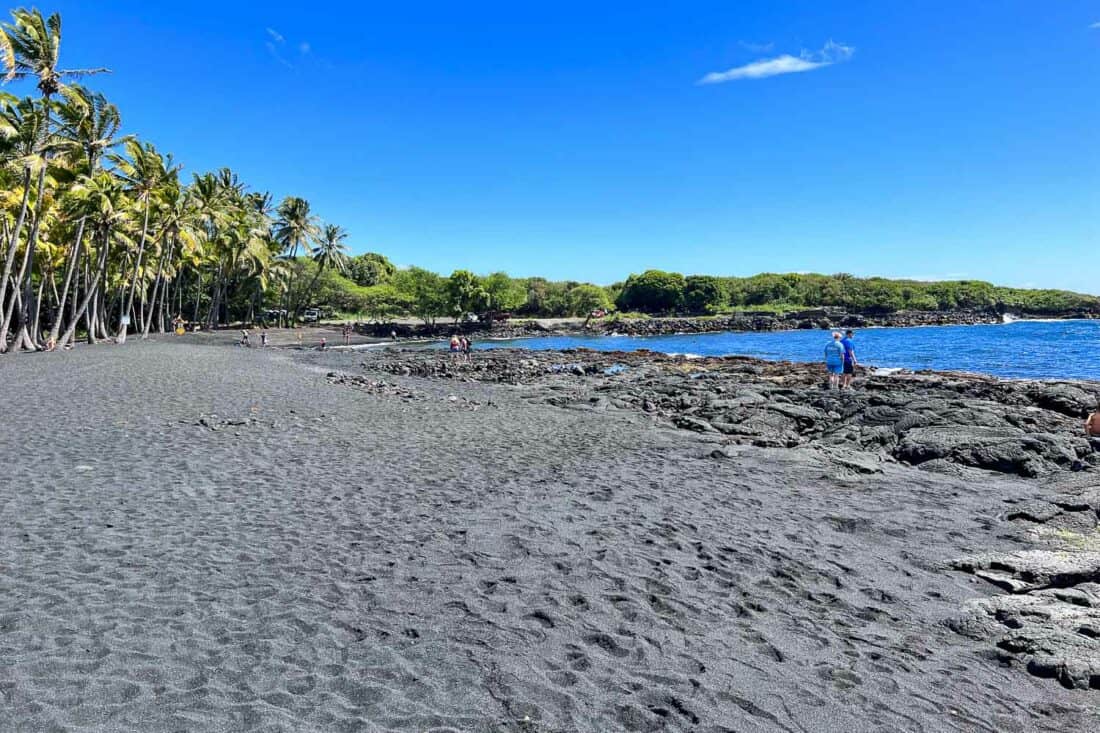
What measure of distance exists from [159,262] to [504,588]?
2196 inches

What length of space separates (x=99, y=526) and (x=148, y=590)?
2.32 m

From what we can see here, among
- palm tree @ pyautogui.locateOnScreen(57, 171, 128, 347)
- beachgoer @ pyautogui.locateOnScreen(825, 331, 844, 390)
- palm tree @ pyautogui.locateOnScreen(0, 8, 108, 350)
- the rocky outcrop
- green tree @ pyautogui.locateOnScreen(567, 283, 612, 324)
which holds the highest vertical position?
palm tree @ pyautogui.locateOnScreen(0, 8, 108, 350)

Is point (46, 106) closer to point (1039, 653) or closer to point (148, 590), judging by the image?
point (148, 590)

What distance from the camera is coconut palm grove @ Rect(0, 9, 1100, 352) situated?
1115 inches

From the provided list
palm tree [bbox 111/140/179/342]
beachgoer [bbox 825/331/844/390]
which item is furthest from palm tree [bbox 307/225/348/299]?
beachgoer [bbox 825/331/844/390]

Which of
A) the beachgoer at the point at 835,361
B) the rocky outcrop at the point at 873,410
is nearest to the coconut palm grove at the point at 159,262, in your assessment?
the rocky outcrop at the point at 873,410

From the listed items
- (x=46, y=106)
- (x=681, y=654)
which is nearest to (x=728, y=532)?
(x=681, y=654)

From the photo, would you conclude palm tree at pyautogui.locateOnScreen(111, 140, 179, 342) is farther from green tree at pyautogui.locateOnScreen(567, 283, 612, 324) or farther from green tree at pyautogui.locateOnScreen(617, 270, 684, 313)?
green tree at pyautogui.locateOnScreen(617, 270, 684, 313)

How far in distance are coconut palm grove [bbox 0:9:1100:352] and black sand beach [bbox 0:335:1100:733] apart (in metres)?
23.4

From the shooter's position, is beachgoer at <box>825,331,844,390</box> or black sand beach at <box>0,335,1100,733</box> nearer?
black sand beach at <box>0,335,1100,733</box>

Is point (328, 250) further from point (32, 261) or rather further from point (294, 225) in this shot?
point (32, 261)

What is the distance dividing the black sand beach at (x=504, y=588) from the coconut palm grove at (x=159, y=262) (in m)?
23.4

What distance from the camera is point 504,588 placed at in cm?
641

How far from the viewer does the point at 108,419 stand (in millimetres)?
14000
